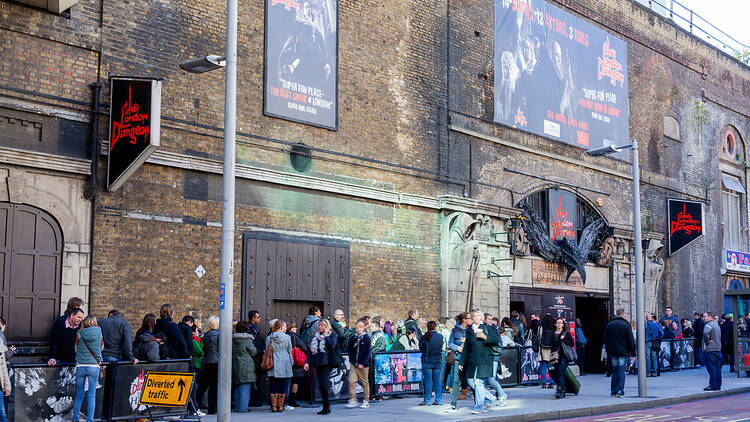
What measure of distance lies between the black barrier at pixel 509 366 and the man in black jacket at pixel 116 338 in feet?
31.4

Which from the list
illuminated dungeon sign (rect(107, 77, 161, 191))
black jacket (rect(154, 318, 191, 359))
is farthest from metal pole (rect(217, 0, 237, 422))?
illuminated dungeon sign (rect(107, 77, 161, 191))

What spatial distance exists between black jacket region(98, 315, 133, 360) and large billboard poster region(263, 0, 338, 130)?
6.73 meters

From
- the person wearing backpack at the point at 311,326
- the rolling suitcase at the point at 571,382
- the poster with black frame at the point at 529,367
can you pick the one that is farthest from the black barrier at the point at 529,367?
the person wearing backpack at the point at 311,326

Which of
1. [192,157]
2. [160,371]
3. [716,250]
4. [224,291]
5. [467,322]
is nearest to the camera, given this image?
[224,291]

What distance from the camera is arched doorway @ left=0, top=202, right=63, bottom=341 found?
14.6 meters

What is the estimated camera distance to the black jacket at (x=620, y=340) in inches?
751

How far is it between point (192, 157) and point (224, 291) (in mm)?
5809

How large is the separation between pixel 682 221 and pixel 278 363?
21963 mm

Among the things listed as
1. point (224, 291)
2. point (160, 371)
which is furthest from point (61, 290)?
point (224, 291)

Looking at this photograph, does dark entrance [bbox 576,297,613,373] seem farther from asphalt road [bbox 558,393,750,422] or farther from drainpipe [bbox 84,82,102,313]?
drainpipe [bbox 84,82,102,313]

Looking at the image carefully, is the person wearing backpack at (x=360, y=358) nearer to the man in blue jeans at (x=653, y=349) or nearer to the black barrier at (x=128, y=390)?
the black barrier at (x=128, y=390)

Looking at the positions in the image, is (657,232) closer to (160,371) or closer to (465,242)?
(465,242)

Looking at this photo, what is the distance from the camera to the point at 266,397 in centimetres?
1723

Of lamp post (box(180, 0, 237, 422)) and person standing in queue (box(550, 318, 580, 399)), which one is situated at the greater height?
lamp post (box(180, 0, 237, 422))
